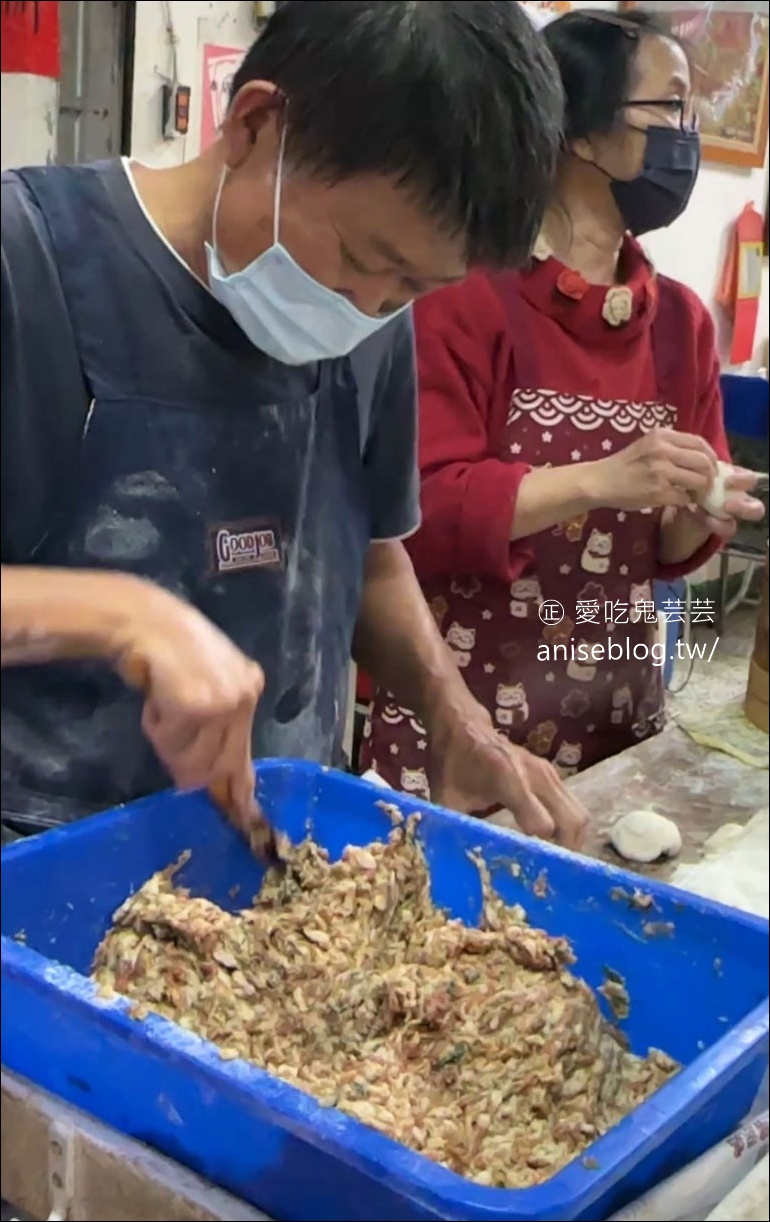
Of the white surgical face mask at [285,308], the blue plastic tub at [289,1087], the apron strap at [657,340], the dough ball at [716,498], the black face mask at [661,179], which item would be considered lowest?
the blue plastic tub at [289,1087]

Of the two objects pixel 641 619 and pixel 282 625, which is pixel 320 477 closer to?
pixel 282 625

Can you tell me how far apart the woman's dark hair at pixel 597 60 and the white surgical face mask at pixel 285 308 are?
0.15m

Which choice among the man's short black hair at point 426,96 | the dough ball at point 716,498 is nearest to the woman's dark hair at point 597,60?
the man's short black hair at point 426,96

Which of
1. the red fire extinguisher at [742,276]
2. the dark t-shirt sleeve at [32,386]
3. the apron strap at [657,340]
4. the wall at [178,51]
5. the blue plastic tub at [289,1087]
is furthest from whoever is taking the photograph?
the red fire extinguisher at [742,276]

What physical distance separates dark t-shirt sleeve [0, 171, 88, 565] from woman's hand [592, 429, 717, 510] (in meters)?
0.31

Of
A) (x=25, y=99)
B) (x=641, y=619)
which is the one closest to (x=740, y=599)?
(x=641, y=619)

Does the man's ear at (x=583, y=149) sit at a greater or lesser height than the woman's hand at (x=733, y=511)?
greater

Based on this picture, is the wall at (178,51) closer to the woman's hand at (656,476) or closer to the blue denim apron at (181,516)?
the blue denim apron at (181,516)

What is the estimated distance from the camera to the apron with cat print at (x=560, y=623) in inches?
29.1

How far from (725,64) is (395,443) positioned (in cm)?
30

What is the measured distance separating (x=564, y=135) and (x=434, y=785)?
1.32ft

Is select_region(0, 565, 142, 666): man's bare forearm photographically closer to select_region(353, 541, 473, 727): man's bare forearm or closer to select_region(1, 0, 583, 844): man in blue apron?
select_region(1, 0, 583, 844): man in blue apron

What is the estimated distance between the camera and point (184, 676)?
0.50 meters

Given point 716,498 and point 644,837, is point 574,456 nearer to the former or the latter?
Result: point 716,498
